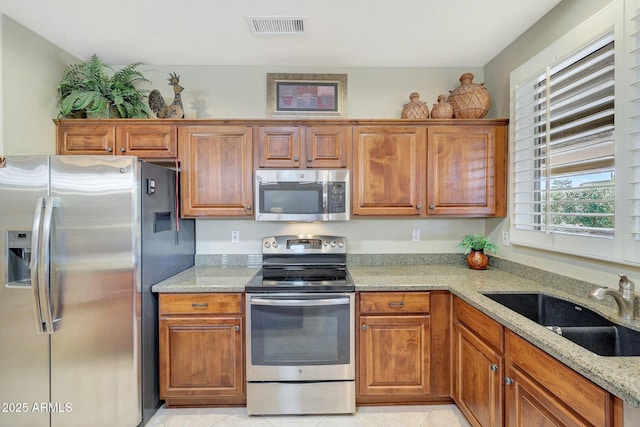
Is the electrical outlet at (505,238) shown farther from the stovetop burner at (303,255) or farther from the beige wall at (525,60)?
the stovetop burner at (303,255)

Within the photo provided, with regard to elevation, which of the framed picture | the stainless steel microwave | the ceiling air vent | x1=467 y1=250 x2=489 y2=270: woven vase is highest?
the ceiling air vent

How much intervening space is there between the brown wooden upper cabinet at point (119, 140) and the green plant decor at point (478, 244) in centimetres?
245

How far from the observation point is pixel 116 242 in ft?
5.98

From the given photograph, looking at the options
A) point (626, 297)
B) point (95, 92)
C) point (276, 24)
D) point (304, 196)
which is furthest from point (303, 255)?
point (95, 92)

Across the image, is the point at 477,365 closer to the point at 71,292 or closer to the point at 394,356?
the point at 394,356

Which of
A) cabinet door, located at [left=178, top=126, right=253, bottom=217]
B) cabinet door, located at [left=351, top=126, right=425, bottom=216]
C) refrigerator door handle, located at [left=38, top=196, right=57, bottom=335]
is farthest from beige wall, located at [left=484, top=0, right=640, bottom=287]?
refrigerator door handle, located at [left=38, top=196, right=57, bottom=335]

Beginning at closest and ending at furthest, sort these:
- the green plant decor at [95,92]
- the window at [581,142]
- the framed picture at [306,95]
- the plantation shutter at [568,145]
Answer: the window at [581,142] < the plantation shutter at [568,145] < the green plant decor at [95,92] < the framed picture at [306,95]

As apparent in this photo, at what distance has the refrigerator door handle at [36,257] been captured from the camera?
1.67m

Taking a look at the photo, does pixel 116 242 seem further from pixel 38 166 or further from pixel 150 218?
pixel 38 166

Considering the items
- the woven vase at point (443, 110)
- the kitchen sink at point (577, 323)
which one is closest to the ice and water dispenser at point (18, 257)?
the kitchen sink at point (577, 323)

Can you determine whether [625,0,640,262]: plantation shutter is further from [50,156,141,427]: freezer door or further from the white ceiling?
[50,156,141,427]: freezer door

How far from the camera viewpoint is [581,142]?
177cm

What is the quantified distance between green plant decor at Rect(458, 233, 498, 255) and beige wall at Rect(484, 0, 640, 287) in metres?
0.10

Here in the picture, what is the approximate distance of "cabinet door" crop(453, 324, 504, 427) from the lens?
160 centimetres
